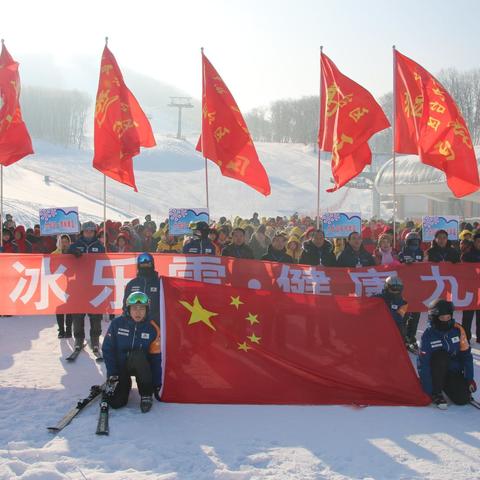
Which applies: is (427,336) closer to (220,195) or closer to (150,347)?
(150,347)

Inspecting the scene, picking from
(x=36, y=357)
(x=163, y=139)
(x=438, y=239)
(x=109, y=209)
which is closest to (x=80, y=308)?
(x=36, y=357)

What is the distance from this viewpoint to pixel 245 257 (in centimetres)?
948

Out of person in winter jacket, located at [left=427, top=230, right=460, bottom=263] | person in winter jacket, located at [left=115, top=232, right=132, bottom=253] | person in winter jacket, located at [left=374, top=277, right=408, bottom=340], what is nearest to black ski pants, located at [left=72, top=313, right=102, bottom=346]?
person in winter jacket, located at [left=115, top=232, right=132, bottom=253]

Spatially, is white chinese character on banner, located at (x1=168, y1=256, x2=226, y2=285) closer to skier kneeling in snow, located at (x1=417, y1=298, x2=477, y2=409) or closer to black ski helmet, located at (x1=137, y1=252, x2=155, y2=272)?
black ski helmet, located at (x1=137, y1=252, x2=155, y2=272)

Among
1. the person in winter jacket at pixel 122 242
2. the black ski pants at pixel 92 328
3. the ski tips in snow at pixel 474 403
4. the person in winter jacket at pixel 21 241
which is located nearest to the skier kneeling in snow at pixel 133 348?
the black ski pants at pixel 92 328

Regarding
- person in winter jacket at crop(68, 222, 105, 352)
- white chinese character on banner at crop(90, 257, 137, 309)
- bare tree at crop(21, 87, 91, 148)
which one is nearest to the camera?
white chinese character on banner at crop(90, 257, 137, 309)

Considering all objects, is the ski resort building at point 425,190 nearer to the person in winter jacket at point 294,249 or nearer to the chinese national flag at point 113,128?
the person in winter jacket at point 294,249

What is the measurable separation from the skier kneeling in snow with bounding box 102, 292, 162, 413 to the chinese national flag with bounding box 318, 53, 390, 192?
4893 millimetres

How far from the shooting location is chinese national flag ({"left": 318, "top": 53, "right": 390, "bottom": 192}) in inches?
402

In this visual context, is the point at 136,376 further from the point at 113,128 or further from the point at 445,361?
the point at 113,128

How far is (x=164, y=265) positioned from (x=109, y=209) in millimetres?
35686

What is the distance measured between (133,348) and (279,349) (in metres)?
1.48

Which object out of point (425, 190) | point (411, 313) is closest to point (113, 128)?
point (411, 313)

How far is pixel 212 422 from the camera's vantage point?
5.70 m
